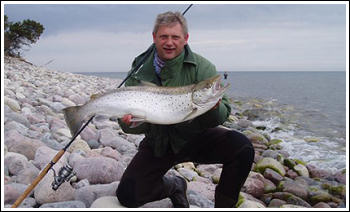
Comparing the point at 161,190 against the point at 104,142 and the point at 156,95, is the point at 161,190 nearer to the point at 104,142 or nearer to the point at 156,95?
the point at 156,95

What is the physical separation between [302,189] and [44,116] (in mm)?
5212

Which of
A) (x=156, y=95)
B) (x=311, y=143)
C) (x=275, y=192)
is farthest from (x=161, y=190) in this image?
(x=311, y=143)

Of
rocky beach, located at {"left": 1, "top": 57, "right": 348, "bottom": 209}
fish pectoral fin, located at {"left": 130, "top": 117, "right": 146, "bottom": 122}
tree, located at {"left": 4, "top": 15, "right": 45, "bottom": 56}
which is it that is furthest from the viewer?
tree, located at {"left": 4, "top": 15, "right": 45, "bottom": 56}

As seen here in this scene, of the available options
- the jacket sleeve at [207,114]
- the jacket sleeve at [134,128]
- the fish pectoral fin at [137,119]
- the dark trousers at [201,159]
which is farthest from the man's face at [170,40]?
the dark trousers at [201,159]

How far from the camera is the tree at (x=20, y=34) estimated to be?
24.1m

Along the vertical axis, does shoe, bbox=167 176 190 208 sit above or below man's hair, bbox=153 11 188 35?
below

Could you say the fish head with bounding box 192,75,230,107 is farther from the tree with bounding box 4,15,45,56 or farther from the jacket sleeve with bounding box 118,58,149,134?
the tree with bounding box 4,15,45,56

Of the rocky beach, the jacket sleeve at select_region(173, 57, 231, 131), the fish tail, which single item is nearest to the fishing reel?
the rocky beach

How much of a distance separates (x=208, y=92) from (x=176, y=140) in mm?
738

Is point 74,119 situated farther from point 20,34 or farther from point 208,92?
point 20,34

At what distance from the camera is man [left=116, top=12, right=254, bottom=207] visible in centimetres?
367

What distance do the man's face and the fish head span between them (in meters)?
0.56

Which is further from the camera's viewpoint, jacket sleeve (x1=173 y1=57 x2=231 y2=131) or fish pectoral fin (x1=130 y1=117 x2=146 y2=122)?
jacket sleeve (x1=173 y1=57 x2=231 y2=131)

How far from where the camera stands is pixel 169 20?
3660mm
